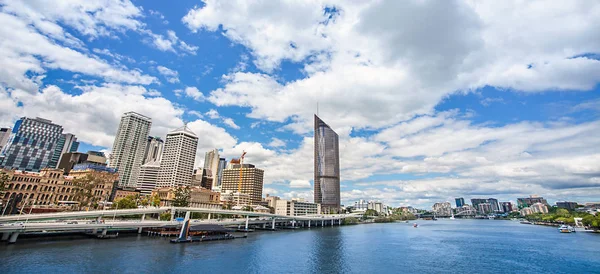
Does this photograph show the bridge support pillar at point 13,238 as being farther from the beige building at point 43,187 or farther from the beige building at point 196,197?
the beige building at point 196,197

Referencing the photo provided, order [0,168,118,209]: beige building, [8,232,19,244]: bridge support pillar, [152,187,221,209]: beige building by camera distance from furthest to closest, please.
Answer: [152,187,221,209]: beige building
[0,168,118,209]: beige building
[8,232,19,244]: bridge support pillar

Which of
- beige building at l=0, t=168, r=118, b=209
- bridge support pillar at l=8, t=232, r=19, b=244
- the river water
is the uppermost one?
beige building at l=0, t=168, r=118, b=209

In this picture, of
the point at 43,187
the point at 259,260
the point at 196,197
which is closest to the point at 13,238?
the point at 259,260

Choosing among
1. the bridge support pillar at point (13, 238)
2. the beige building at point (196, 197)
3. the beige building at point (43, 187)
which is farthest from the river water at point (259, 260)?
the beige building at point (196, 197)

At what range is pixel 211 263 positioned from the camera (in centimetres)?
5491

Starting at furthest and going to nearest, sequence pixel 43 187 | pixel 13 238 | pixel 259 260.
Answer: pixel 43 187 → pixel 13 238 → pixel 259 260

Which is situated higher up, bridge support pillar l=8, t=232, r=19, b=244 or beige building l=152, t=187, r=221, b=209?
beige building l=152, t=187, r=221, b=209

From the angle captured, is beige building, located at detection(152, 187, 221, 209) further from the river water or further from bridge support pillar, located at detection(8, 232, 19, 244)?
bridge support pillar, located at detection(8, 232, 19, 244)

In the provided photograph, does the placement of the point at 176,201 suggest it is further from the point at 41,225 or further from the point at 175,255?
the point at 175,255

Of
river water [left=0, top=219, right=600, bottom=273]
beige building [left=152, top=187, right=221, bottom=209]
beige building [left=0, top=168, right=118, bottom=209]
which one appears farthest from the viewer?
beige building [left=152, top=187, right=221, bottom=209]

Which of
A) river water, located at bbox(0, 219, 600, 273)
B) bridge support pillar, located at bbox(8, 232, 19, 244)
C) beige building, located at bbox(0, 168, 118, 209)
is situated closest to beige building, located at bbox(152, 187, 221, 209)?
beige building, located at bbox(0, 168, 118, 209)

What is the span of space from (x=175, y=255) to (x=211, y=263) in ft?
38.3

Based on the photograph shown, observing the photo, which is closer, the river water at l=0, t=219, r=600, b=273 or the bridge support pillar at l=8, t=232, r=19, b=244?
the river water at l=0, t=219, r=600, b=273

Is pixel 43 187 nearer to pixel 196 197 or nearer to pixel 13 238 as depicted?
pixel 13 238
